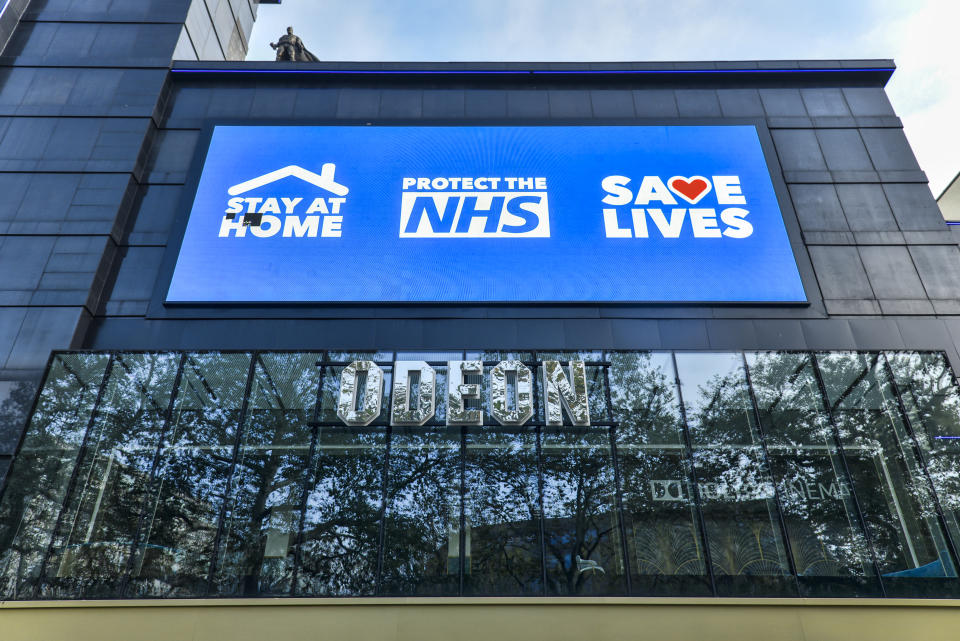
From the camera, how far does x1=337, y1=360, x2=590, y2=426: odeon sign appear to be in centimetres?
1766

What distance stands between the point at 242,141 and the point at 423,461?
13.8m

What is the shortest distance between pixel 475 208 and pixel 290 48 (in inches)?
536

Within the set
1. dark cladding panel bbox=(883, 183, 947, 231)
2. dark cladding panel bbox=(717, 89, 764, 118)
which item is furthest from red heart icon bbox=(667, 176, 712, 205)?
dark cladding panel bbox=(883, 183, 947, 231)

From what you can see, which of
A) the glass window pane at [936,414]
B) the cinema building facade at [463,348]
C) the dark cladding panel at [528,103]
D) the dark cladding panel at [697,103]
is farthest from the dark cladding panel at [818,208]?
the dark cladding panel at [528,103]

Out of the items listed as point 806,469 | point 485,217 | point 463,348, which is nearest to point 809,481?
point 806,469

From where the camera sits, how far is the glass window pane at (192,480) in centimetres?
1593

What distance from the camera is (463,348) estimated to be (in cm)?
1961

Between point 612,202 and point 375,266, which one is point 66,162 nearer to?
point 375,266

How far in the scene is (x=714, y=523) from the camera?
16.4 metres

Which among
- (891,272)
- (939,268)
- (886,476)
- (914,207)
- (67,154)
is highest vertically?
(67,154)

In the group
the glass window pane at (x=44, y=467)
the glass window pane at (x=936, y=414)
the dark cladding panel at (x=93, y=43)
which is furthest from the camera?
the dark cladding panel at (x=93, y=43)

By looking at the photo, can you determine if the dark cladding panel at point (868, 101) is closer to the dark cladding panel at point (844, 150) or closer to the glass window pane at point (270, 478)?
the dark cladding panel at point (844, 150)

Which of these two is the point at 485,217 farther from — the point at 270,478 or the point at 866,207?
the point at 866,207

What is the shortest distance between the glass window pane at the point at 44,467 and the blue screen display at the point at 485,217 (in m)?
3.64
